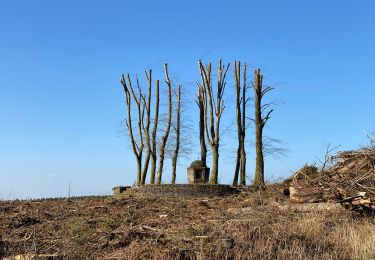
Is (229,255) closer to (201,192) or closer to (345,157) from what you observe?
(345,157)

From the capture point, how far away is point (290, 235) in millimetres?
8539

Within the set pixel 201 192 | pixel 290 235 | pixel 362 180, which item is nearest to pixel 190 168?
pixel 201 192

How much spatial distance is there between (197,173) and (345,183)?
12.5 meters

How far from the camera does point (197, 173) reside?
23266 mm

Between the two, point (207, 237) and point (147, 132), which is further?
point (147, 132)

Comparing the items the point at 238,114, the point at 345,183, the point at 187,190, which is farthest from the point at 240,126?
the point at 345,183

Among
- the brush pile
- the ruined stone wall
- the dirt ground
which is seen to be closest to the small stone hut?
the ruined stone wall

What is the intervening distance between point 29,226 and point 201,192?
32.1 feet

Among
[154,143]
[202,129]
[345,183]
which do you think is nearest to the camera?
[345,183]

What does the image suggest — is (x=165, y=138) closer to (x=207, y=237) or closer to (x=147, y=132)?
(x=147, y=132)

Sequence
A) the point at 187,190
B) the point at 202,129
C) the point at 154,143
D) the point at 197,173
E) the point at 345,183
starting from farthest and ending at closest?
the point at 154,143 → the point at 202,129 → the point at 197,173 → the point at 187,190 → the point at 345,183

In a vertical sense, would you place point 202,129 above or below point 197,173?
above

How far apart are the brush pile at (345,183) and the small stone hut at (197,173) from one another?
34.0 feet

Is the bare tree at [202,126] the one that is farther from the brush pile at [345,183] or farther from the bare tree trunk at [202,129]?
the brush pile at [345,183]
